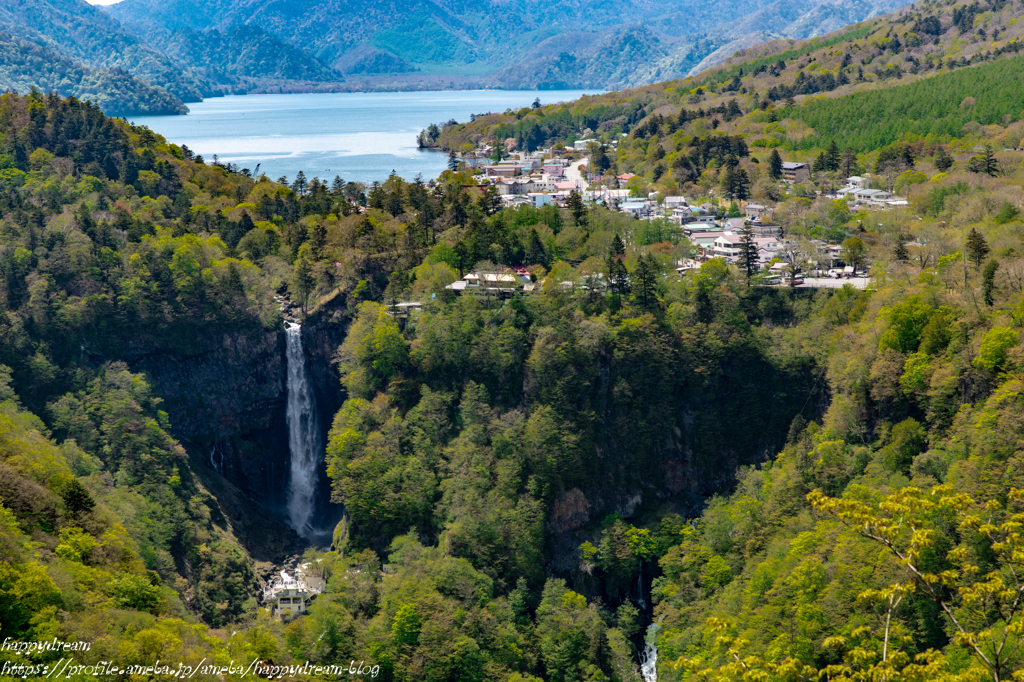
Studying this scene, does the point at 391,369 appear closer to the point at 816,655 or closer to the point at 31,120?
the point at 816,655

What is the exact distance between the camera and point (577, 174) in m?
118

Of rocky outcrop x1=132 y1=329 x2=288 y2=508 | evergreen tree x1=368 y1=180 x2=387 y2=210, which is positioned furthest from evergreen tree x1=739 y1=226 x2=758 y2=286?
rocky outcrop x1=132 y1=329 x2=288 y2=508

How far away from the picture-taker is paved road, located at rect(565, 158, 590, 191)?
10612cm

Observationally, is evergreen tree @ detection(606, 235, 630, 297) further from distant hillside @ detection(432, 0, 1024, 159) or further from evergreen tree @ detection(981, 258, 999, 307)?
distant hillside @ detection(432, 0, 1024, 159)

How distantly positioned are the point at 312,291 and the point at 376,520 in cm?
2398

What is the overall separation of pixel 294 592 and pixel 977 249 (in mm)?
44751

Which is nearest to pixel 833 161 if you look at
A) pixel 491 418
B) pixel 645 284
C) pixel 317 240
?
pixel 645 284

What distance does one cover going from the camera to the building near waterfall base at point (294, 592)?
4653cm

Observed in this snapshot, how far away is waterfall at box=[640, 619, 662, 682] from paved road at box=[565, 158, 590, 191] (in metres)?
63.4

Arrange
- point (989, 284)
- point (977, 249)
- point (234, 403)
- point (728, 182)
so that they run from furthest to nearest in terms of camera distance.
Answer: point (728, 182)
point (234, 403)
point (977, 249)
point (989, 284)

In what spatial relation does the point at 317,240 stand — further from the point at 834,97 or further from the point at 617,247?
the point at 834,97

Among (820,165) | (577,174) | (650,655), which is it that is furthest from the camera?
(577,174)

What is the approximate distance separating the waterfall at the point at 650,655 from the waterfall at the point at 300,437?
1051 inches

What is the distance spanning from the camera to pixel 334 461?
178 ft
